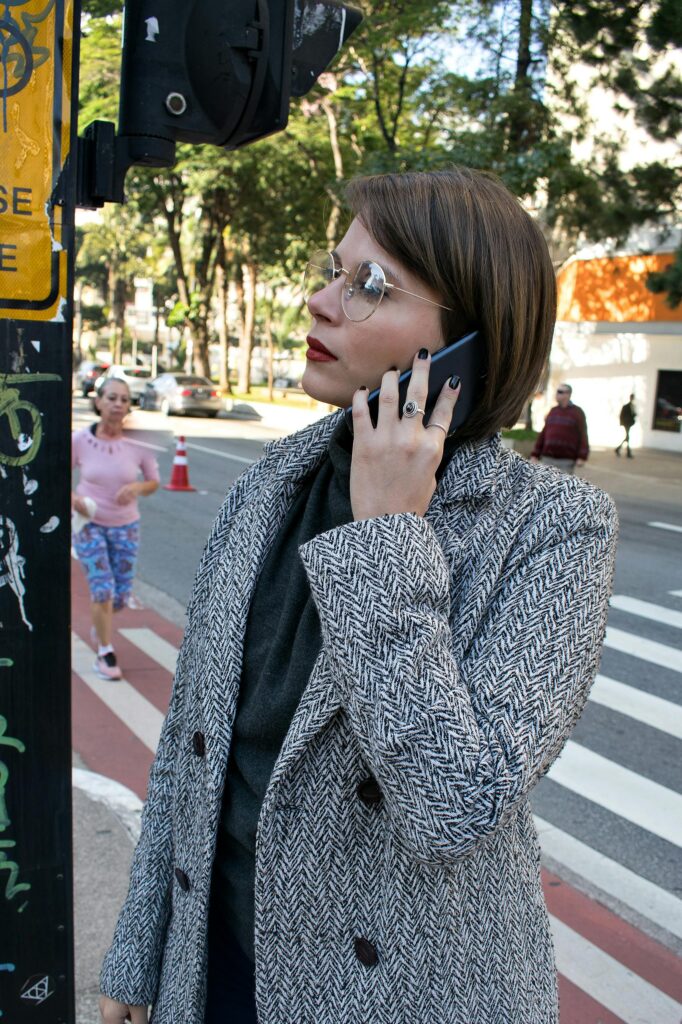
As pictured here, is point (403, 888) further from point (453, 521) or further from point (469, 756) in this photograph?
point (453, 521)

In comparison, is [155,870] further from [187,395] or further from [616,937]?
[187,395]

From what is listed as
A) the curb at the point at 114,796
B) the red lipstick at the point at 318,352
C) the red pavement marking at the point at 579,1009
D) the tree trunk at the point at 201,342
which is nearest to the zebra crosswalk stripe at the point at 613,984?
the red pavement marking at the point at 579,1009

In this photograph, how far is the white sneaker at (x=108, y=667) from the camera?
6141 millimetres

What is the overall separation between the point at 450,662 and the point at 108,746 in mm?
4053

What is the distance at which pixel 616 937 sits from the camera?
3664 millimetres

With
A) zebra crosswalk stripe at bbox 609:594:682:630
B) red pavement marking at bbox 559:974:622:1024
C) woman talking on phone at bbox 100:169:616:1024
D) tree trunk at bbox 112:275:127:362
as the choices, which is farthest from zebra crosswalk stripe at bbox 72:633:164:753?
tree trunk at bbox 112:275:127:362

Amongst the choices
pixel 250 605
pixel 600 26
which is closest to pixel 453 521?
pixel 250 605

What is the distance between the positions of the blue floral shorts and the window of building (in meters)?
20.6

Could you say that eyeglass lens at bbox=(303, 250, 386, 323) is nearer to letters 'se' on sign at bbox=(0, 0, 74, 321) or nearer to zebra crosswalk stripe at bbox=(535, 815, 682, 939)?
letters 'se' on sign at bbox=(0, 0, 74, 321)

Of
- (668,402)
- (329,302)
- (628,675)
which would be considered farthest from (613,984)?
(668,402)

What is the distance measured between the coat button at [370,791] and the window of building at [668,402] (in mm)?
24636

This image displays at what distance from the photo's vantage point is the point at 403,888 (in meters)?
1.36

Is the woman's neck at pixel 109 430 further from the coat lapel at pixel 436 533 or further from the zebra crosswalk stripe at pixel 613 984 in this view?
the coat lapel at pixel 436 533

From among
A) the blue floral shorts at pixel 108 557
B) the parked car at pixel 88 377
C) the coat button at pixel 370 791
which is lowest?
the parked car at pixel 88 377
